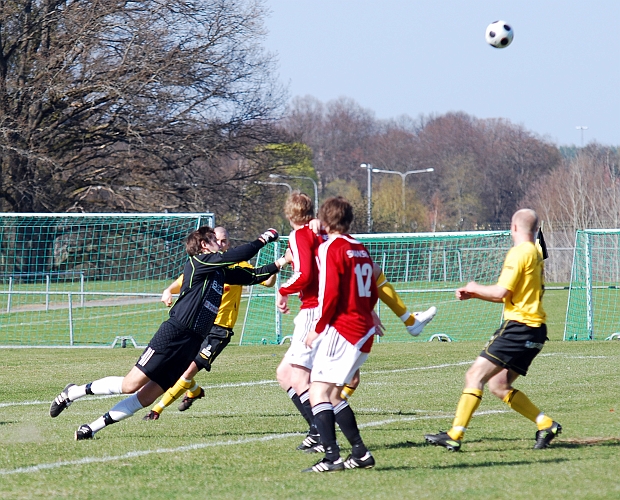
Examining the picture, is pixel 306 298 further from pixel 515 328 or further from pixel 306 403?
pixel 515 328

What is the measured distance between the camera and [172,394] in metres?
8.89

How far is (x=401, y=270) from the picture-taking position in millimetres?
26297

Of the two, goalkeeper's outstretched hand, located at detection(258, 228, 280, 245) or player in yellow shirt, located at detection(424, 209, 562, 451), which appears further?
goalkeeper's outstretched hand, located at detection(258, 228, 280, 245)

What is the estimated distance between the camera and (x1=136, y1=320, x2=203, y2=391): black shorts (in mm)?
7086

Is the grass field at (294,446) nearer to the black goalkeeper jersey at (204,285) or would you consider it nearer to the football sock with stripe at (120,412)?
the football sock with stripe at (120,412)

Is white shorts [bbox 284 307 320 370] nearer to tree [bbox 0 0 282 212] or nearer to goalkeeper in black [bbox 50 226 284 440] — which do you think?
goalkeeper in black [bbox 50 226 284 440]

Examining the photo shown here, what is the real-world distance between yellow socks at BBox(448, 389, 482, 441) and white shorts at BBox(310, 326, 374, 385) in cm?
106

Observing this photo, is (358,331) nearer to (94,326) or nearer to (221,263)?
(221,263)

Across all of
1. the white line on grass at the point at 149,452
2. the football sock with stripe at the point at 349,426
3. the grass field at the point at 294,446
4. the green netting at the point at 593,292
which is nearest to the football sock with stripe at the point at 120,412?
the grass field at the point at 294,446

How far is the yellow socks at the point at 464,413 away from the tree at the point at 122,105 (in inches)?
1024

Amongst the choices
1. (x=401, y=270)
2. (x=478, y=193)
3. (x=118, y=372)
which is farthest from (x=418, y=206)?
(x=118, y=372)

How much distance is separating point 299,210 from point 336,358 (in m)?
1.51

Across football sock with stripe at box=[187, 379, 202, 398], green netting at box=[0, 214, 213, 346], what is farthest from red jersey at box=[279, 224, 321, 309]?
green netting at box=[0, 214, 213, 346]

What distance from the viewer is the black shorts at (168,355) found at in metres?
7.09
